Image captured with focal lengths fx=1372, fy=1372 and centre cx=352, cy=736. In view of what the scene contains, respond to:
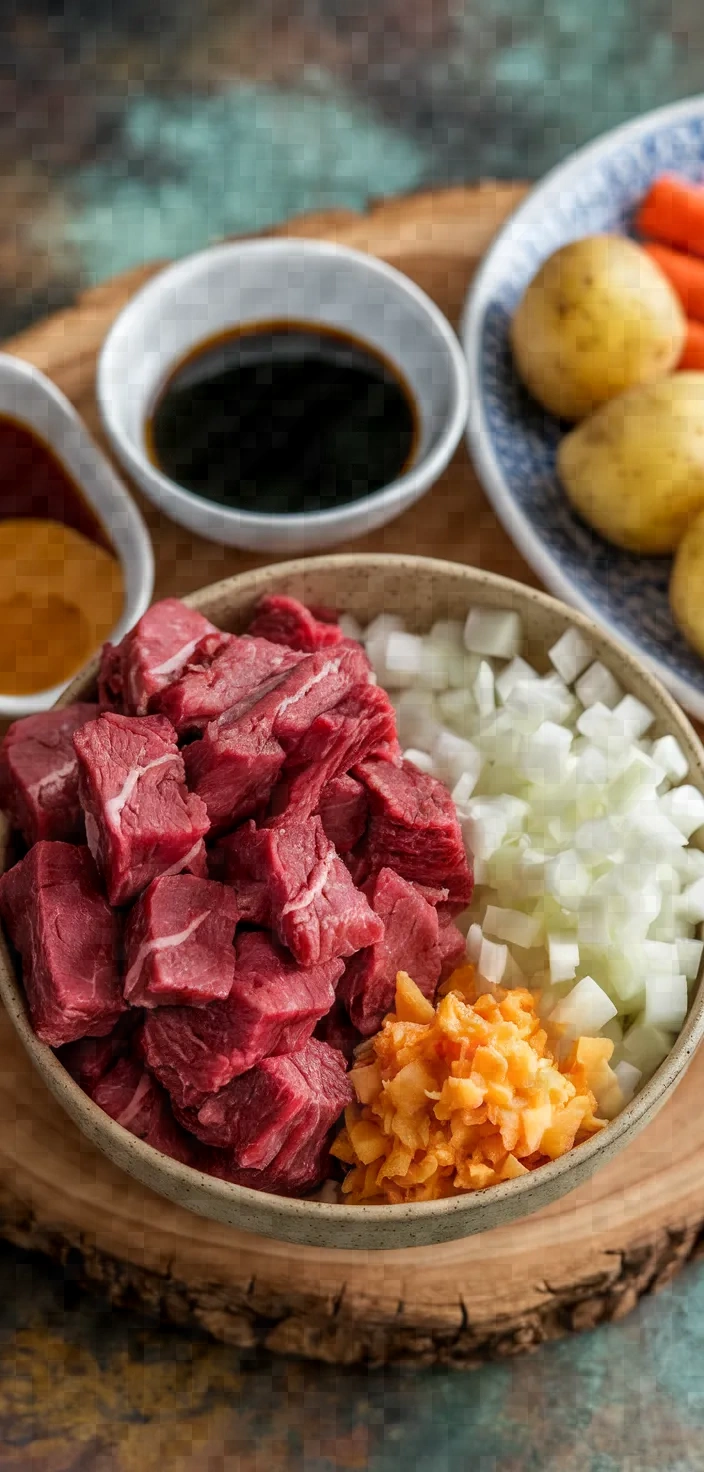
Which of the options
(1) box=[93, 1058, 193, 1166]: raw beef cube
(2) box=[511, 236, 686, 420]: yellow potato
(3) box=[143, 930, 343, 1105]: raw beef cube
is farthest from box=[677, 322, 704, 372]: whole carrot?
(1) box=[93, 1058, 193, 1166]: raw beef cube

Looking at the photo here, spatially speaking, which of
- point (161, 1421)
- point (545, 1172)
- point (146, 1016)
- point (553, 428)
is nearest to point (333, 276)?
point (553, 428)

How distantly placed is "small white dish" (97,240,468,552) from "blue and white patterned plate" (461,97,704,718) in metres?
0.20

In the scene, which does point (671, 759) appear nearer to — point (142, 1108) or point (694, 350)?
point (142, 1108)

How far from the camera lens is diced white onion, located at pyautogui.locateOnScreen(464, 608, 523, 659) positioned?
2672mm

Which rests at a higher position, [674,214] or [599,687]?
[674,214]

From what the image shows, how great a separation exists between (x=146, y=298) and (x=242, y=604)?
2.64ft

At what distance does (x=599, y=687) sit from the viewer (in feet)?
8.66

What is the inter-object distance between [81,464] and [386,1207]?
5.33 ft

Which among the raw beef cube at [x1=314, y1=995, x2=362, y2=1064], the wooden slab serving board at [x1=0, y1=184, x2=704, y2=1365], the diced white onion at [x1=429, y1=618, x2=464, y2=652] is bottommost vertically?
the wooden slab serving board at [x1=0, y1=184, x2=704, y2=1365]

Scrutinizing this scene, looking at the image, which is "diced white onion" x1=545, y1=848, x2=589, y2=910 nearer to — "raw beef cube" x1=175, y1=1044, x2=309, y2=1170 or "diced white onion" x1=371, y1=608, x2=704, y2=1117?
"diced white onion" x1=371, y1=608, x2=704, y2=1117

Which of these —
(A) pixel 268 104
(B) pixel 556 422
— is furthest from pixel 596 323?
(A) pixel 268 104

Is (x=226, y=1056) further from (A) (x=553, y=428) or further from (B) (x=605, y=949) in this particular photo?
(A) (x=553, y=428)

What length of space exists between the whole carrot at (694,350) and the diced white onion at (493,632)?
1.14m

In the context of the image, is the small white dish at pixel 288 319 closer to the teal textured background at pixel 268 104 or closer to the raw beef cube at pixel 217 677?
the raw beef cube at pixel 217 677
